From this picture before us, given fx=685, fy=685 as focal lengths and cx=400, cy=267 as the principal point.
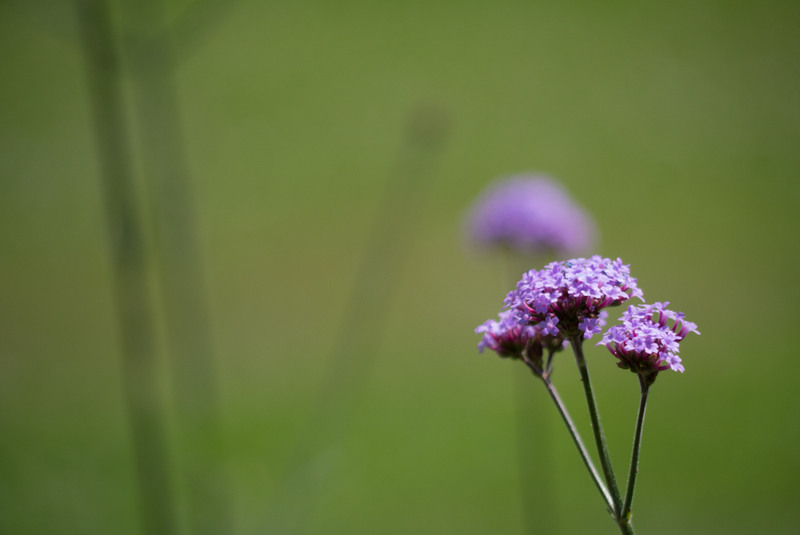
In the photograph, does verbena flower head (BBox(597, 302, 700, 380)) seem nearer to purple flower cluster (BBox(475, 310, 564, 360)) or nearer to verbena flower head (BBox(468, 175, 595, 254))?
purple flower cluster (BBox(475, 310, 564, 360))

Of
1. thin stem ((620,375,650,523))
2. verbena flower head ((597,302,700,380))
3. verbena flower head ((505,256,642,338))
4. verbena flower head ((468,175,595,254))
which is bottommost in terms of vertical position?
thin stem ((620,375,650,523))

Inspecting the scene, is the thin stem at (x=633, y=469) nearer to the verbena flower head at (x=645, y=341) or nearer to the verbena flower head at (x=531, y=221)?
the verbena flower head at (x=645, y=341)

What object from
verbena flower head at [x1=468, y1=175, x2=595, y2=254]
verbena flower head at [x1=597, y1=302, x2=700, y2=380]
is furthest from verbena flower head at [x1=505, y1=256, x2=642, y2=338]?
verbena flower head at [x1=468, y1=175, x2=595, y2=254]

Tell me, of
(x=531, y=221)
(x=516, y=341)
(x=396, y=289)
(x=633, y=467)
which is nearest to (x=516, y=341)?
(x=516, y=341)

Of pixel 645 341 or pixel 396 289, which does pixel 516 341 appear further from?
pixel 396 289

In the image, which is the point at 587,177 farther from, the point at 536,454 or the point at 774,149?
the point at 536,454

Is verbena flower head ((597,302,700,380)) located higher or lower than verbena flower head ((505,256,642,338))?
lower

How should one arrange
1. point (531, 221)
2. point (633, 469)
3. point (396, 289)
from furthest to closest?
point (396, 289), point (531, 221), point (633, 469)
